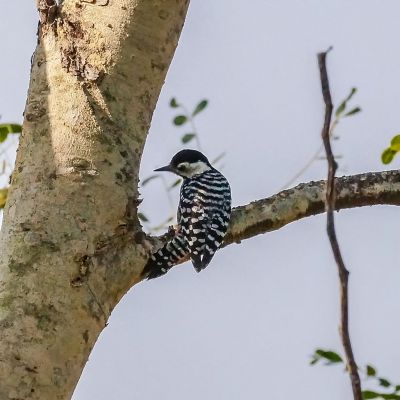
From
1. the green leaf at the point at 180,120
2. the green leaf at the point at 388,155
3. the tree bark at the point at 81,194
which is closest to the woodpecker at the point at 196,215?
A: the tree bark at the point at 81,194

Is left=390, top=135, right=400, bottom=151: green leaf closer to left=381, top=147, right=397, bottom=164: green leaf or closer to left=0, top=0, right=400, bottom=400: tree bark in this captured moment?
left=381, top=147, right=397, bottom=164: green leaf

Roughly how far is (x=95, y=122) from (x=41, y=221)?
46 cm

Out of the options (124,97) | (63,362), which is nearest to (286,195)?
(124,97)

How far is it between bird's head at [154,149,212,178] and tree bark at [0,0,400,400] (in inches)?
92.9

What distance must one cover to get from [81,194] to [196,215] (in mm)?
2098

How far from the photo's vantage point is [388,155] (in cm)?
388

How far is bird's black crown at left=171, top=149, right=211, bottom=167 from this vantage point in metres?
6.45

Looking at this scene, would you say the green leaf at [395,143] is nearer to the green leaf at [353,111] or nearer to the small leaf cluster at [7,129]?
the green leaf at [353,111]

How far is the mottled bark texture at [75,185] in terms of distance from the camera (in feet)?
9.52

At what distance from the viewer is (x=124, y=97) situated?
3533 millimetres

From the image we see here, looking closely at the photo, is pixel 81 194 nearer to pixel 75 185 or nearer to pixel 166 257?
pixel 75 185

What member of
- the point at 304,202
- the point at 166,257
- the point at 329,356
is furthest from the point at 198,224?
the point at 329,356

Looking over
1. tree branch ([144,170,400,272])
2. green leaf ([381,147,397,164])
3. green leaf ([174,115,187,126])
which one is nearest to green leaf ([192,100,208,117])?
green leaf ([174,115,187,126])

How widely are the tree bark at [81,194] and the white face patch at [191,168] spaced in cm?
226
